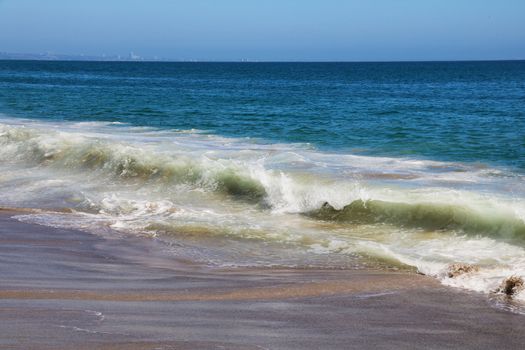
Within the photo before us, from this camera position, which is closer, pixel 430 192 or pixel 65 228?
pixel 65 228

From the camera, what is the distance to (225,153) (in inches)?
720

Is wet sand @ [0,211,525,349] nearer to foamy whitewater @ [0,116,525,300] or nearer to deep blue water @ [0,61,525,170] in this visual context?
foamy whitewater @ [0,116,525,300]

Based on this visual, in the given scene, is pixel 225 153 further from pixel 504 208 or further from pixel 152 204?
pixel 504 208

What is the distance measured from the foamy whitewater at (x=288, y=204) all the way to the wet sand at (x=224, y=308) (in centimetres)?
71

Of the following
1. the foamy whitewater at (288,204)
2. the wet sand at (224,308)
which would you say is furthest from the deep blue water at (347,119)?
the wet sand at (224,308)

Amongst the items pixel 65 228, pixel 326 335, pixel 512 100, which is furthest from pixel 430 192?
pixel 512 100

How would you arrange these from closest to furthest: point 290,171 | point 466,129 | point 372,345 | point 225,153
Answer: point 372,345, point 290,171, point 225,153, point 466,129

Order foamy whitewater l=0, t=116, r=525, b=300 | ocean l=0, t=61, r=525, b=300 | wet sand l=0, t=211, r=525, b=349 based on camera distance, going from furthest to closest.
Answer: ocean l=0, t=61, r=525, b=300, foamy whitewater l=0, t=116, r=525, b=300, wet sand l=0, t=211, r=525, b=349

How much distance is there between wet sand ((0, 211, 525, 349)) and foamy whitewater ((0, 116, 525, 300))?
2.32 ft

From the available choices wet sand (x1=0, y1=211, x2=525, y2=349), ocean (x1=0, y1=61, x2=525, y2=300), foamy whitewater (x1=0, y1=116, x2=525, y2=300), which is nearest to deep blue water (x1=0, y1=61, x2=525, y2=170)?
ocean (x1=0, y1=61, x2=525, y2=300)

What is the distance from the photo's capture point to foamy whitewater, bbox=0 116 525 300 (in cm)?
870

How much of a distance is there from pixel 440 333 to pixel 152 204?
714 centimetres

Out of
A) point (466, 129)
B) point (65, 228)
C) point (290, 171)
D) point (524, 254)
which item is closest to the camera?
point (524, 254)

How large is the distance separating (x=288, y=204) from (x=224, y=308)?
5.81m
